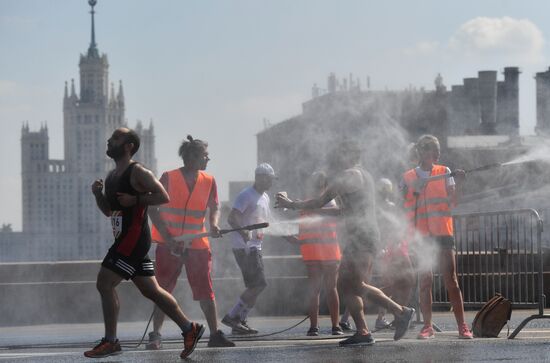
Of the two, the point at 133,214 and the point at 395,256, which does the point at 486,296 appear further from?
the point at 133,214

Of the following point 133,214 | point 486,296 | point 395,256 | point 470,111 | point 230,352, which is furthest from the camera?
point 470,111

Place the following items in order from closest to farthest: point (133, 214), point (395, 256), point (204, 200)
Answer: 1. point (133, 214)
2. point (204, 200)
3. point (395, 256)

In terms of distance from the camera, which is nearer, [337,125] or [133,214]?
[133,214]

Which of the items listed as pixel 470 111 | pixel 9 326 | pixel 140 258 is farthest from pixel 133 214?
pixel 470 111

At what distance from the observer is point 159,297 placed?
9547 millimetres

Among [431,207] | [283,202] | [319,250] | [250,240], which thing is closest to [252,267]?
[250,240]

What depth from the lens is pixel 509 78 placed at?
7294 cm

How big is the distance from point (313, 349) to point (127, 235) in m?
1.71

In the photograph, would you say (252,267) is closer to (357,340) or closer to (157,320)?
(157,320)

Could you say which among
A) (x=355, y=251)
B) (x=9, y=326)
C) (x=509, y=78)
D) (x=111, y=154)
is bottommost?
(x=9, y=326)

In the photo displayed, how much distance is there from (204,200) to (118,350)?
6.38 ft

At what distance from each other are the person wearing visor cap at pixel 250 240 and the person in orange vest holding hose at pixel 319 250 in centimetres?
40

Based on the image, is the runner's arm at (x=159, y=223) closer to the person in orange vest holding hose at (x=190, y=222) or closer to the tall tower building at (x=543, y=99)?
the person in orange vest holding hose at (x=190, y=222)

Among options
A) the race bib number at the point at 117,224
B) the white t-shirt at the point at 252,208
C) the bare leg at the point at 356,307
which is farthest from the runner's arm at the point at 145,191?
the white t-shirt at the point at 252,208
